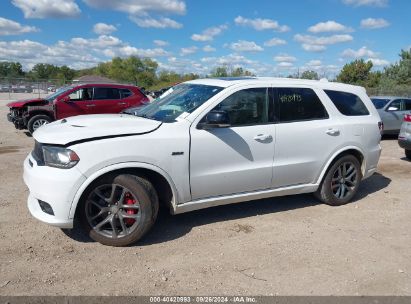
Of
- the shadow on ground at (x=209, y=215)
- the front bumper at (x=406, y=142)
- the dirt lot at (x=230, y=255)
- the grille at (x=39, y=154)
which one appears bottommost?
the dirt lot at (x=230, y=255)

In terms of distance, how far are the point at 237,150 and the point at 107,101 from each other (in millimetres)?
8814

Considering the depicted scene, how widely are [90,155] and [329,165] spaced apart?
132 inches

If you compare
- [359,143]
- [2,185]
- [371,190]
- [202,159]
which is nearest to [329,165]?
[359,143]

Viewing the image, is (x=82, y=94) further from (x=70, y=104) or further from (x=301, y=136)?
(x=301, y=136)

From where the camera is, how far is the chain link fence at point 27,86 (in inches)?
1607

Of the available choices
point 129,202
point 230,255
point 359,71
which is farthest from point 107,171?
point 359,71

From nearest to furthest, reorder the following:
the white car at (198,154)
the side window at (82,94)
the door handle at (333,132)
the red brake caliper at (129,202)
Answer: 1. the white car at (198,154)
2. the red brake caliper at (129,202)
3. the door handle at (333,132)
4. the side window at (82,94)

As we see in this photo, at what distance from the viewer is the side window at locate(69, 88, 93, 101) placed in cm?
1230

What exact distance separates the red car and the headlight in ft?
28.5

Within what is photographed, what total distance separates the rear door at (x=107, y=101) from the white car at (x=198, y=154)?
7.60 metres

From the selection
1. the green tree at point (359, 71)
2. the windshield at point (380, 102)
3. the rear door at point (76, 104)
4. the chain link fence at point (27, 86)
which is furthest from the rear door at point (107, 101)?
the green tree at point (359, 71)

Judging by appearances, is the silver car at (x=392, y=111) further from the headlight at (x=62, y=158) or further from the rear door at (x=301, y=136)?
the headlight at (x=62, y=158)

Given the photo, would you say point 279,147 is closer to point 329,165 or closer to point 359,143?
point 329,165

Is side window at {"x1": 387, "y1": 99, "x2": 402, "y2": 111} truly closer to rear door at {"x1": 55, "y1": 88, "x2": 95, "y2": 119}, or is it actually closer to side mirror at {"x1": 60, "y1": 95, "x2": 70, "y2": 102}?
rear door at {"x1": 55, "y1": 88, "x2": 95, "y2": 119}
